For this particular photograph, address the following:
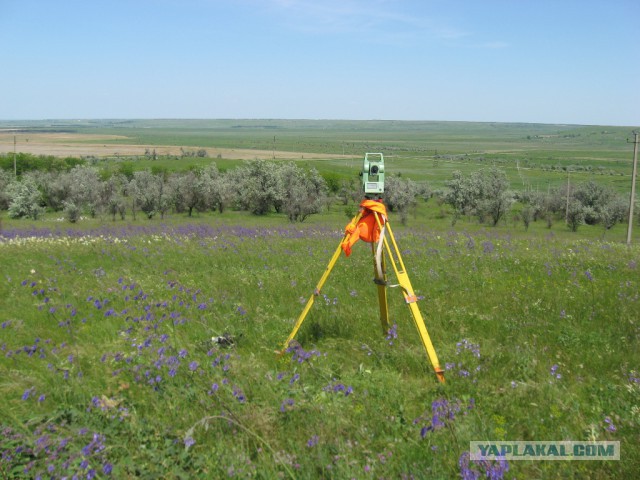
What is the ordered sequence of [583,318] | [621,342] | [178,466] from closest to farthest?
[178,466] → [621,342] → [583,318]

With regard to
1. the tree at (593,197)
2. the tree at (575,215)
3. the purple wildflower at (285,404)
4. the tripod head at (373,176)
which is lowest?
the tree at (575,215)

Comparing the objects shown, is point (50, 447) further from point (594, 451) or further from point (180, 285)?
point (180, 285)

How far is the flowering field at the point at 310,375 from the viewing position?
3.34 metres

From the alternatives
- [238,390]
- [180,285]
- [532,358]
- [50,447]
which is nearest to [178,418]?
[238,390]

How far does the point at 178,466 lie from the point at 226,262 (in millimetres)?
7559

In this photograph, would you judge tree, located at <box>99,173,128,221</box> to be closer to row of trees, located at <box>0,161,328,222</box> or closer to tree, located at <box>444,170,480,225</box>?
row of trees, located at <box>0,161,328,222</box>

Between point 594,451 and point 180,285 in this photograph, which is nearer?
point 594,451

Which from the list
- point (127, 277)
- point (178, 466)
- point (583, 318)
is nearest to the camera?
point (178, 466)

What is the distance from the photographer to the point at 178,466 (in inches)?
128

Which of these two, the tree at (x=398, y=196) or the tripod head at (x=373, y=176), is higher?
the tripod head at (x=373, y=176)

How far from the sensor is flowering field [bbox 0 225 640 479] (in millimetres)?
3342

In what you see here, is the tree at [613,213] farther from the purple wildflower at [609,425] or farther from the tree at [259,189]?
the purple wildflower at [609,425]

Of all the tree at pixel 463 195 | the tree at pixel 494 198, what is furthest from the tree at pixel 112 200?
the tree at pixel 494 198

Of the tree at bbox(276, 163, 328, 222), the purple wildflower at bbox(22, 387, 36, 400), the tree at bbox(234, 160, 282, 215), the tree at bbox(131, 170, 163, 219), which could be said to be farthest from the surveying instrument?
the tree at bbox(234, 160, 282, 215)
